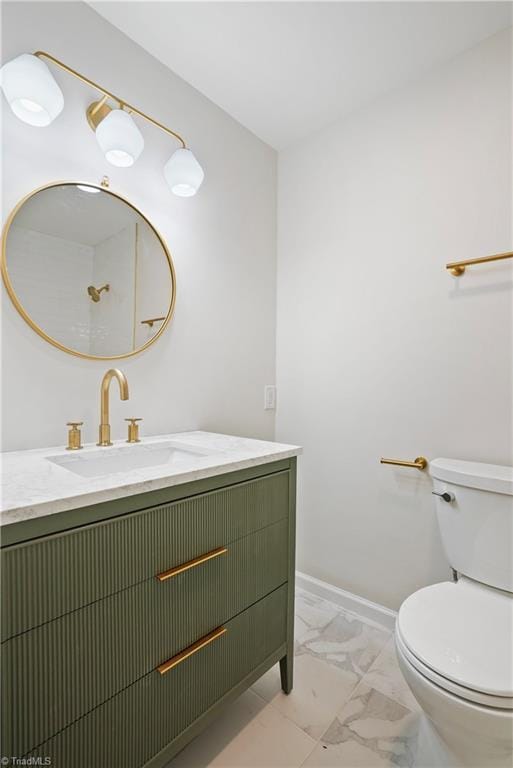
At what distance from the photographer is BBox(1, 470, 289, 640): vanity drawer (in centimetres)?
71

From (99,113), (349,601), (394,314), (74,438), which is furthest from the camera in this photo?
(349,601)

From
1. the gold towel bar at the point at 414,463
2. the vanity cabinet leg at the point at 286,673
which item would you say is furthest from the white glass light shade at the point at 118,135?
the vanity cabinet leg at the point at 286,673

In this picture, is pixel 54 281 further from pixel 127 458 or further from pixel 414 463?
pixel 414 463

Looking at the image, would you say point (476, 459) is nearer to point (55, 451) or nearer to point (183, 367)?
point (183, 367)

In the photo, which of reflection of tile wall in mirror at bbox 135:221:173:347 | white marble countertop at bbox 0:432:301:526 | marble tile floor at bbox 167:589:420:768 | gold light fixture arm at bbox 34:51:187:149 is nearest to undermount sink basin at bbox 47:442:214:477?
white marble countertop at bbox 0:432:301:526

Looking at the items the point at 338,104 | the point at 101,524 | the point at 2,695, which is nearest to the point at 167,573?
the point at 101,524

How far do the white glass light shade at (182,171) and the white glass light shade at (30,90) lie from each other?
431mm

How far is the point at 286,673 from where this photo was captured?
1.33 m

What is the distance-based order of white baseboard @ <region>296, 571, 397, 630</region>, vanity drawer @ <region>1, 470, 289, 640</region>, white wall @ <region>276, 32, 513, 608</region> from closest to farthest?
vanity drawer @ <region>1, 470, 289, 640</region>
white wall @ <region>276, 32, 513, 608</region>
white baseboard @ <region>296, 571, 397, 630</region>

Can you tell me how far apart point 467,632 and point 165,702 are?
31.1 inches

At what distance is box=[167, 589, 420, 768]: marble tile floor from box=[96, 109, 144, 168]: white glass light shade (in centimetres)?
190

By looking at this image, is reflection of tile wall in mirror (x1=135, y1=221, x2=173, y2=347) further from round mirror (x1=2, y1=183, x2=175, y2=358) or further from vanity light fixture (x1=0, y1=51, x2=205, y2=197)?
vanity light fixture (x1=0, y1=51, x2=205, y2=197)

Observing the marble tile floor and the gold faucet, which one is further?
the gold faucet

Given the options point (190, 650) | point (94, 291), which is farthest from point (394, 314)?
point (190, 650)
